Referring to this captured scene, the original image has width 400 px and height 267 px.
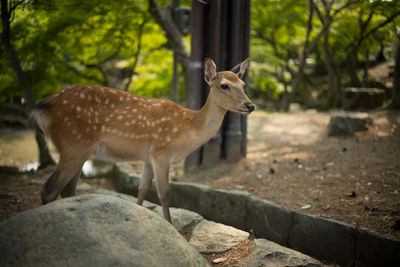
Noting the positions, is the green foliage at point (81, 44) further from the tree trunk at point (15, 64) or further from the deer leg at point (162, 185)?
the deer leg at point (162, 185)

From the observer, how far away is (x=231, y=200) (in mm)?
4496

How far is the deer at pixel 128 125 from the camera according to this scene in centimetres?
351

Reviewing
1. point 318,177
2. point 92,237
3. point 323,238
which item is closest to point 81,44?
point 318,177

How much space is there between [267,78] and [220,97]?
34.5 feet

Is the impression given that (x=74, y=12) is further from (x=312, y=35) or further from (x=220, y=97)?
(x=312, y=35)

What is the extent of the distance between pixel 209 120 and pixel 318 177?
236cm

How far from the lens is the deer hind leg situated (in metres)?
3.43

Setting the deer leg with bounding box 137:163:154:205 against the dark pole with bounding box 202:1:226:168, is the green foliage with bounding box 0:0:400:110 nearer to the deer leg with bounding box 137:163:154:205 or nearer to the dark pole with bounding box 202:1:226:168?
the dark pole with bounding box 202:1:226:168

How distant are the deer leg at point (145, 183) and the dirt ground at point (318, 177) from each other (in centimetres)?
151

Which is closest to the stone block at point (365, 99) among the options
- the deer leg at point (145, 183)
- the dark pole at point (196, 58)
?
the dark pole at point (196, 58)

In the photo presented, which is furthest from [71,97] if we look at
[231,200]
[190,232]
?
[231,200]

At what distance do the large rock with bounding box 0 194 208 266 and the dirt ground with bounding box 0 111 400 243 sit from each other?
1999 millimetres

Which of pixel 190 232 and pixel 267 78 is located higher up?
pixel 267 78

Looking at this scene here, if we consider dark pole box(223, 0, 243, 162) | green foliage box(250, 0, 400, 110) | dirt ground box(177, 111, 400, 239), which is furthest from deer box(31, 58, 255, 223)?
green foliage box(250, 0, 400, 110)
